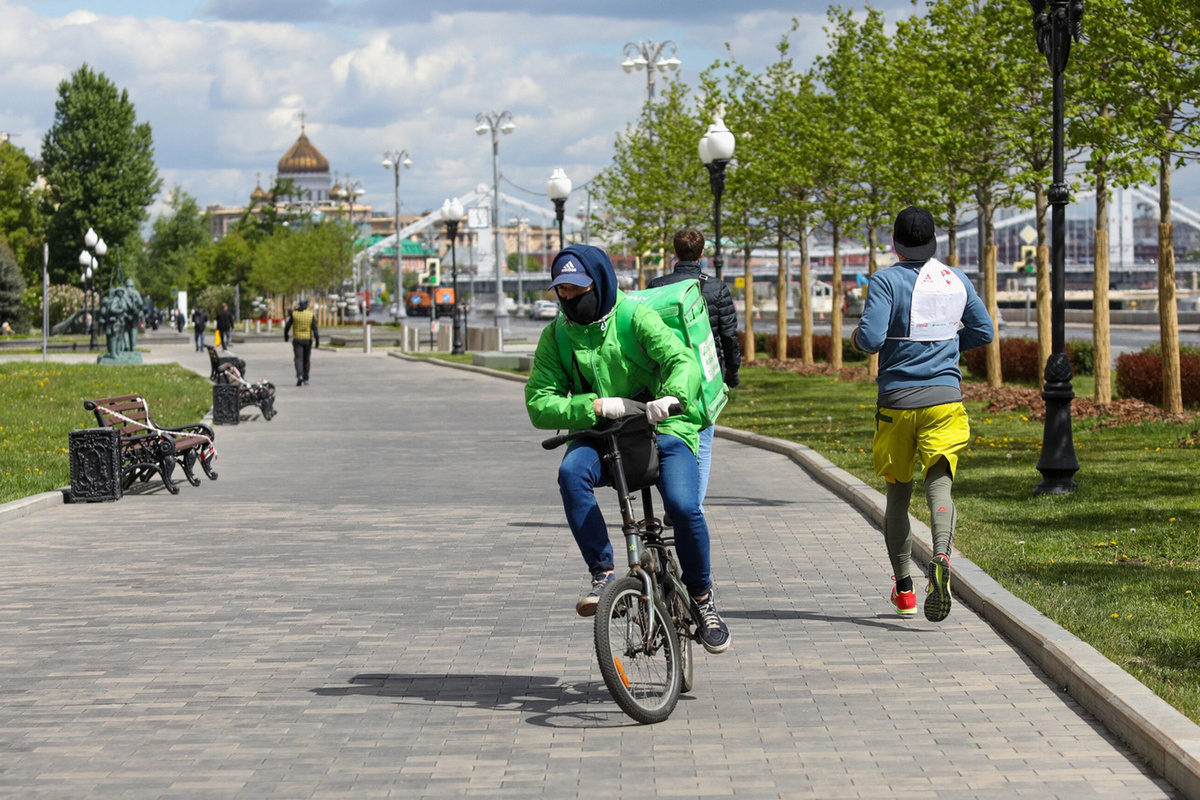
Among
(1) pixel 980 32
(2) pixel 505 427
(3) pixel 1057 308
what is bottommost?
(2) pixel 505 427

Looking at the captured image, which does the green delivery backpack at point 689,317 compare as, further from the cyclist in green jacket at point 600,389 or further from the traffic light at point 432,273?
the traffic light at point 432,273

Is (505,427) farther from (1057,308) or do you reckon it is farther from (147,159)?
(147,159)

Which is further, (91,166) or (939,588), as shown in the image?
(91,166)

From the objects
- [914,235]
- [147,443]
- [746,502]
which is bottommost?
[746,502]

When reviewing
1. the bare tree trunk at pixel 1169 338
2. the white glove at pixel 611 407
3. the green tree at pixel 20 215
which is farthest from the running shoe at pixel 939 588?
the green tree at pixel 20 215

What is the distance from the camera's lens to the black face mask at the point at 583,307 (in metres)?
5.67

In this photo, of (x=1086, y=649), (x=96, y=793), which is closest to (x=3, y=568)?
(x=96, y=793)

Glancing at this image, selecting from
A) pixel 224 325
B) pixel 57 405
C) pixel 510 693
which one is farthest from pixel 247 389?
pixel 224 325

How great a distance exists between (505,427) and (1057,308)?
9993mm

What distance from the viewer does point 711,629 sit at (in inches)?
240

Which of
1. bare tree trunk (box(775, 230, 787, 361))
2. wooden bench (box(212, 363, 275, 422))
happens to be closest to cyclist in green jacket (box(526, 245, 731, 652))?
wooden bench (box(212, 363, 275, 422))

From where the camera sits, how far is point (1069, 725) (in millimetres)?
5594

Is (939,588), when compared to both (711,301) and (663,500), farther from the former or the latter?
(711,301)

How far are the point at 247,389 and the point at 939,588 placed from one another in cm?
1661
